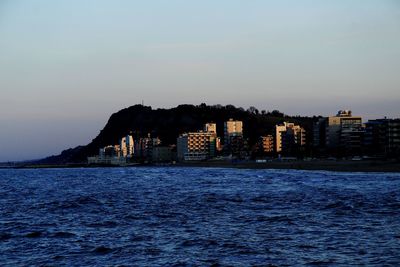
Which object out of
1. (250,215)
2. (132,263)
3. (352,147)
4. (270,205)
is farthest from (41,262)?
(352,147)

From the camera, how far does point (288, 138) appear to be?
17138 centimetres

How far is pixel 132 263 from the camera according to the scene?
61.1 feet

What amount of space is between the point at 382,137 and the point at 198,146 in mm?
74448

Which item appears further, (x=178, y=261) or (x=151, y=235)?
(x=151, y=235)

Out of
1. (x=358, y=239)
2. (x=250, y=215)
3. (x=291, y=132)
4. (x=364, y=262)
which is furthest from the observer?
(x=291, y=132)

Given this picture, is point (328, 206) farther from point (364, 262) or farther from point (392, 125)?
point (392, 125)

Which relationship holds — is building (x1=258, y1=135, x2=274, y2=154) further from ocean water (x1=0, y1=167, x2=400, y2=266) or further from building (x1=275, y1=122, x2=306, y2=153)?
ocean water (x1=0, y1=167, x2=400, y2=266)

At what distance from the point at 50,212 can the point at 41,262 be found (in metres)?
16.6

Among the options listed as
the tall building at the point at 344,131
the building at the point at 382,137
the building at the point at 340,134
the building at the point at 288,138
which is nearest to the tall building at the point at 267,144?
the building at the point at 288,138

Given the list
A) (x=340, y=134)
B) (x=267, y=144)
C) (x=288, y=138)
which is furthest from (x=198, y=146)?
(x=340, y=134)

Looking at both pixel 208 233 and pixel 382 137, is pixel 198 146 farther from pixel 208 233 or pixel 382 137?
pixel 208 233

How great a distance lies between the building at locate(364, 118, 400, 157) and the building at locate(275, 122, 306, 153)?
2796cm

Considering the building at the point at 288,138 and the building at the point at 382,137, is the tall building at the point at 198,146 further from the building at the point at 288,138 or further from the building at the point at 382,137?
the building at the point at 382,137

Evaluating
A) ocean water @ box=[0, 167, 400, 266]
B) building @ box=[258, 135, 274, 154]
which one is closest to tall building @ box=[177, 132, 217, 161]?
building @ box=[258, 135, 274, 154]
